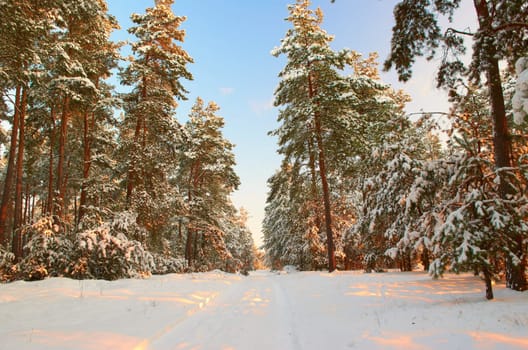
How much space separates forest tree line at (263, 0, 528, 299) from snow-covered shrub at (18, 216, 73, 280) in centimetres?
1309

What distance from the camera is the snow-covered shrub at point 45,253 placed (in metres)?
12.1

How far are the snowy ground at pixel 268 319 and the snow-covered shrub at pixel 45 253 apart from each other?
2221 millimetres

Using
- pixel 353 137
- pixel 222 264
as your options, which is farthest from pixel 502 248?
pixel 222 264

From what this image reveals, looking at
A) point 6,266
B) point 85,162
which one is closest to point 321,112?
point 85,162

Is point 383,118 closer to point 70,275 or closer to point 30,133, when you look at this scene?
point 70,275

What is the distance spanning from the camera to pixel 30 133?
18.4 meters

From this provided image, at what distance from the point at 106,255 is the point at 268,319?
952 centimetres

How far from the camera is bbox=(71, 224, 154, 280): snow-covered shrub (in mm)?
12844

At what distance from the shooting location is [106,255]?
13.5 meters

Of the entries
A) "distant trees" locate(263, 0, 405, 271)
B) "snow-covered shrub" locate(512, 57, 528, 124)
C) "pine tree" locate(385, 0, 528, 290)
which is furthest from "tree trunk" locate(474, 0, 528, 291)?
"distant trees" locate(263, 0, 405, 271)

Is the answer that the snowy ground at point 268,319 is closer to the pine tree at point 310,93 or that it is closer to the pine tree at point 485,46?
the pine tree at point 485,46

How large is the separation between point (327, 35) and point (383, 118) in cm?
636

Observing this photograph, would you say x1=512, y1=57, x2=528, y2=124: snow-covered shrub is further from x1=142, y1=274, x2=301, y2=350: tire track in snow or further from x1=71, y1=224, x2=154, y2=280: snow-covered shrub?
x1=71, y1=224, x2=154, y2=280: snow-covered shrub

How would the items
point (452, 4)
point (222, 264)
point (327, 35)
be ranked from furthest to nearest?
point (222, 264), point (327, 35), point (452, 4)
